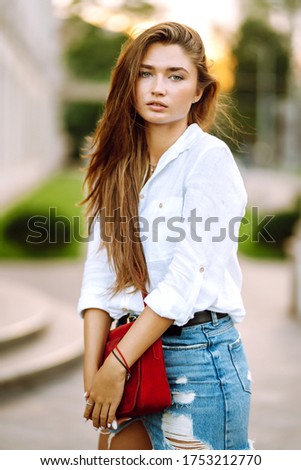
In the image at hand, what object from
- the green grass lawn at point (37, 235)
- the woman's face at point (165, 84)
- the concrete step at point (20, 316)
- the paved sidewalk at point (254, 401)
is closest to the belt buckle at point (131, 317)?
the woman's face at point (165, 84)

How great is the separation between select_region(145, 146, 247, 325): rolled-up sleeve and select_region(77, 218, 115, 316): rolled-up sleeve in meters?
0.22

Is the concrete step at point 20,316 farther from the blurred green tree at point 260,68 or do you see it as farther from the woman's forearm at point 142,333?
the blurred green tree at point 260,68

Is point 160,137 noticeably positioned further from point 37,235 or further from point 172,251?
point 37,235

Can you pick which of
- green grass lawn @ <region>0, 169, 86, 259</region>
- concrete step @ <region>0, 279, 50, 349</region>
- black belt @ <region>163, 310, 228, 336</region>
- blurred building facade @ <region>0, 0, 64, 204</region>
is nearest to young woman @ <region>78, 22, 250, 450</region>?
black belt @ <region>163, 310, 228, 336</region>

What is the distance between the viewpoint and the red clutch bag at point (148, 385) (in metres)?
1.84

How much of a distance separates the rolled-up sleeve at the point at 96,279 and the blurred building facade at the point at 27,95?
17065 mm

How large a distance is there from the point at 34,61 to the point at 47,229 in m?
21.5

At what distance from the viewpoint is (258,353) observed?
20.9 ft

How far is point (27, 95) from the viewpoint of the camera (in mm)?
30516

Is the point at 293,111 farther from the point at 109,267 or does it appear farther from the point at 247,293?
the point at 109,267

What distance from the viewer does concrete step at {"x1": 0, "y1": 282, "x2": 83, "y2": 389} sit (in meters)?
5.22

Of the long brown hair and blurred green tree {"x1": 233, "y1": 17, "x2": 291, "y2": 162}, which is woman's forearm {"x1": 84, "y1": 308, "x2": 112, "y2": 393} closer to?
the long brown hair

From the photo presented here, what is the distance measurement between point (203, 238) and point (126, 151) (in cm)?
37
